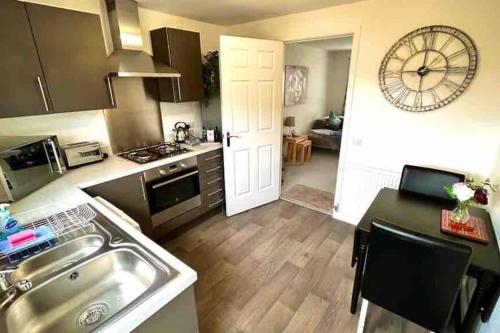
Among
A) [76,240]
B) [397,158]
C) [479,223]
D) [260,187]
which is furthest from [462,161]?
[76,240]

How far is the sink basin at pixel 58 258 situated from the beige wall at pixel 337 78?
21.2ft

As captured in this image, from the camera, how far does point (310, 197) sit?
3512mm

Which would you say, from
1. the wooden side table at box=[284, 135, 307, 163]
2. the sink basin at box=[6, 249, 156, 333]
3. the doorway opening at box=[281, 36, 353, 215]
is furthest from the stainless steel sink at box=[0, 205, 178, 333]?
the wooden side table at box=[284, 135, 307, 163]

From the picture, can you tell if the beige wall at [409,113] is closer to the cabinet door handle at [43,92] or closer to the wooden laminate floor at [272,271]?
the wooden laminate floor at [272,271]

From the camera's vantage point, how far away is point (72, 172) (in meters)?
2.05

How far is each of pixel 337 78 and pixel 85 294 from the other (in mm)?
6780

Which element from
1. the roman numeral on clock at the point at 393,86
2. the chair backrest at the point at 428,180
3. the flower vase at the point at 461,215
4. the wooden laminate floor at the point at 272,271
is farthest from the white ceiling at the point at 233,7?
the wooden laminate floor at the point at 272,271

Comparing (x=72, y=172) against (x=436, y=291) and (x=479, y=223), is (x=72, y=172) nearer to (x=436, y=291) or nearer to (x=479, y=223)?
(x=436, y=291)

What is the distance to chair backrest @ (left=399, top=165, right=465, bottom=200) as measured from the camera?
1.88 meters

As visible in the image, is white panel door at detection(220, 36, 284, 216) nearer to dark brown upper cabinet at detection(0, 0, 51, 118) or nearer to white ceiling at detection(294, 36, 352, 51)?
dark brown upper cabinet at detection(0, 0, 51, 118)

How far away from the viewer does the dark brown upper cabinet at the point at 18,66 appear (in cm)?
151

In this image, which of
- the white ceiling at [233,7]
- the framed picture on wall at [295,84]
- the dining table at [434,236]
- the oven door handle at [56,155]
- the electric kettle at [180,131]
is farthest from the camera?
the framed picture on wall at [295,84]

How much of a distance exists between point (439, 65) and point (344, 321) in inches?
84.8

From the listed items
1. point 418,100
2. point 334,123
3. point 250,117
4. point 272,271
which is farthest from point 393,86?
point 334,123
